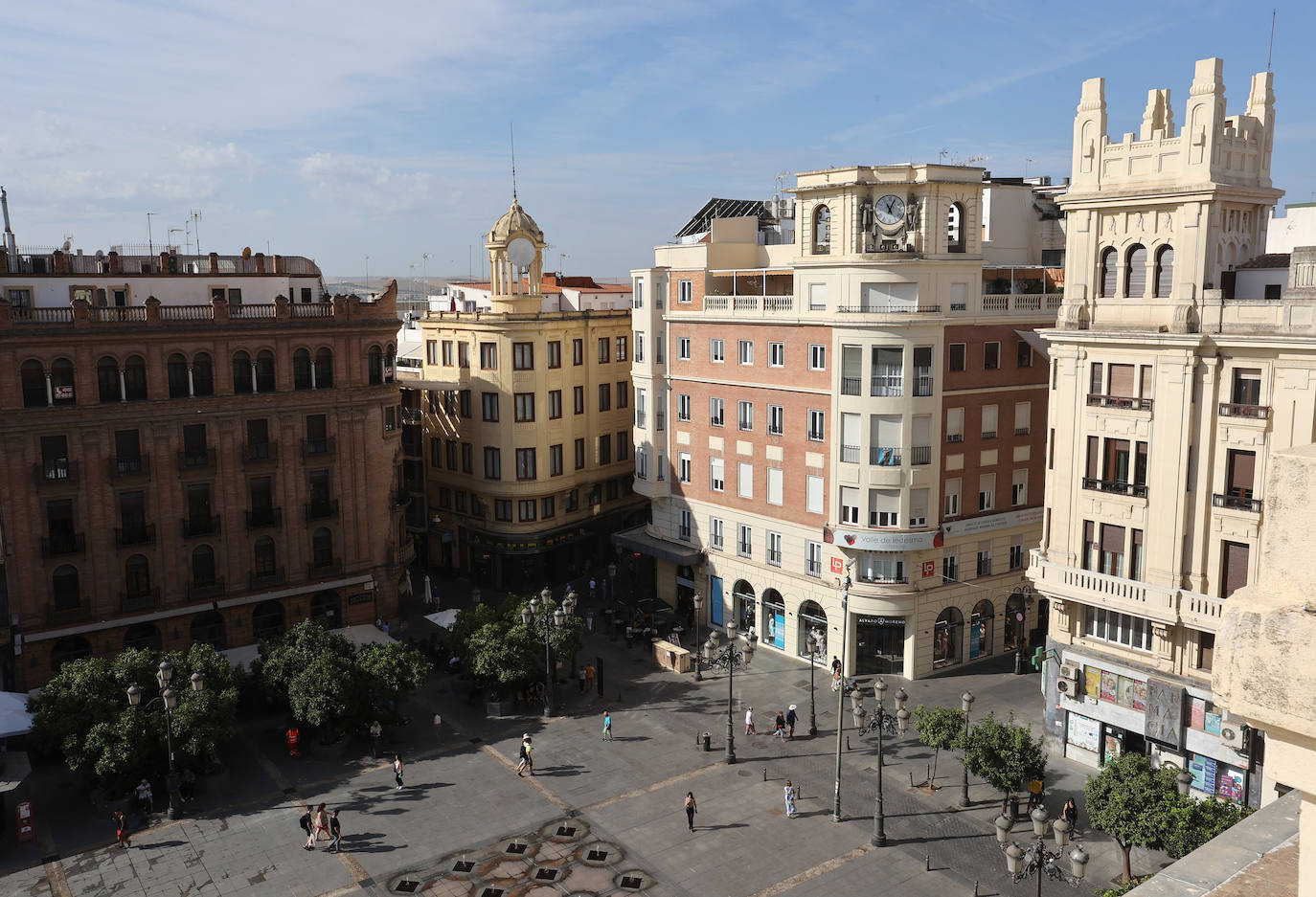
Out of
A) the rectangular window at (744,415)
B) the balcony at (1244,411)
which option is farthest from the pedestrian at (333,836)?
the balcony at (1244,411)

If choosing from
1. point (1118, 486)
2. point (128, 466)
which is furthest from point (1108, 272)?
point (128, 466)

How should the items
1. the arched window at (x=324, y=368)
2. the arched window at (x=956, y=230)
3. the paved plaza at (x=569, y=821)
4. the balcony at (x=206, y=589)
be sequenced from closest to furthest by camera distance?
the paved plaza at (x=569, y=821) → the balcony at (x=206, y=589) → the arched window at (x=956, y=230) → the arched window at (x=324, y=368)

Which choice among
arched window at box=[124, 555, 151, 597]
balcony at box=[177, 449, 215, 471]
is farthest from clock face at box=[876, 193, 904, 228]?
arched window at box=[124, 555, 151, 597]

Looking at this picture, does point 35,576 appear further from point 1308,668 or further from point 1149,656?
Answer: point 1308,668

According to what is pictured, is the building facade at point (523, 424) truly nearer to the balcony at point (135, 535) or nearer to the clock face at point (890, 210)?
the balcony at point (135, 535)

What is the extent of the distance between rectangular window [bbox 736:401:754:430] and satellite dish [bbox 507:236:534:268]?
59.1 ft

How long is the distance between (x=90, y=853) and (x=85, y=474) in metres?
17.8

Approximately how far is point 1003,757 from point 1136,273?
18.3 metres

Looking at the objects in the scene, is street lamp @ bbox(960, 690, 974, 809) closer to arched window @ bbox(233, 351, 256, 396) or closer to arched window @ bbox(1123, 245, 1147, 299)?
arched window @ bbox(1123, 245, 1147, 299)

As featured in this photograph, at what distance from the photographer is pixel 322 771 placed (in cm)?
4053

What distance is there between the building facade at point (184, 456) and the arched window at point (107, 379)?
60 millimetres

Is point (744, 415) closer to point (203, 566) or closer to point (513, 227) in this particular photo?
point (513, 227)

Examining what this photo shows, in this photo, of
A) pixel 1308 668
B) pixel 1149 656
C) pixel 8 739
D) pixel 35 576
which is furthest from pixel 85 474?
pixel 1308 668

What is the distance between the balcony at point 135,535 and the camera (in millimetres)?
46219
